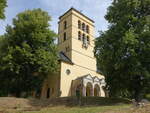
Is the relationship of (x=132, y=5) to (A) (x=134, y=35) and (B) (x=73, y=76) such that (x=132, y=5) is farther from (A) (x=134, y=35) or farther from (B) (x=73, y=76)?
(B) (x=73, y=76)

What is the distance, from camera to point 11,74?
27281 mm

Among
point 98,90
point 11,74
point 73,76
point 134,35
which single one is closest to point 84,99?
point 134,35

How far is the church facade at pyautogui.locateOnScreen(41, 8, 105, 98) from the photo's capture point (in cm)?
3331

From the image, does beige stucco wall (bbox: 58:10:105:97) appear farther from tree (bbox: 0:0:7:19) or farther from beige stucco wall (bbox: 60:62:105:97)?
tree (bbox: 0:0:7:19)

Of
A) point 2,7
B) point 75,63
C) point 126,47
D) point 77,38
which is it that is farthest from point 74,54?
point 2,7

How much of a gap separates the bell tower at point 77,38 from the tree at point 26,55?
8.54 m

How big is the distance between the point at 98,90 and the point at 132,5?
20317 mm

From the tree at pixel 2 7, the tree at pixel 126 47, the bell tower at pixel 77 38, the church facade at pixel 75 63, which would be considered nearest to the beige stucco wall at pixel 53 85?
the church facade at pixel 75 63

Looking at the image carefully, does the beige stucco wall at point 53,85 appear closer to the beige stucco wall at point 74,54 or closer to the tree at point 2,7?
the beige stucco wall at point 74,54

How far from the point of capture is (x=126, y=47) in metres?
18.8

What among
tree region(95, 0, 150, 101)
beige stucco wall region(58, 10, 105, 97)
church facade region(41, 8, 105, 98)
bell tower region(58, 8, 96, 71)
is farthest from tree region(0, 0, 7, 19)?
bell tower region(58, 8, 96, 71)

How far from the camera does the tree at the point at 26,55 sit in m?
26.6

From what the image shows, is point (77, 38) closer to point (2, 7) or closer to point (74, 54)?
point (74, 54)

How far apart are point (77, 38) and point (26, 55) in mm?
15007
